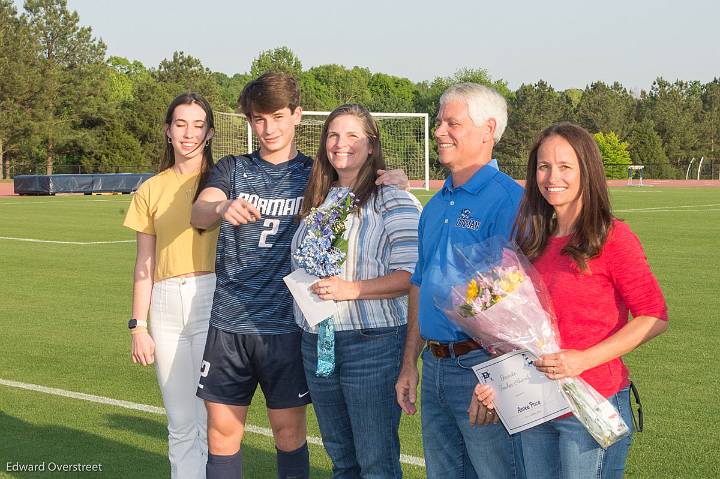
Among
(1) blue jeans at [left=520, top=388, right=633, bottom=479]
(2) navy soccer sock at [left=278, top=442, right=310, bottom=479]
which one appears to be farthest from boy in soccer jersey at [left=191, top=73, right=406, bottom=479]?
(1) blue jeans at [left=520, top=388, right=633, bottom=479]

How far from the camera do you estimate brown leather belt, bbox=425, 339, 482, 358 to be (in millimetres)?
3572

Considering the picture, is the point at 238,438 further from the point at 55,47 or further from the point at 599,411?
the point at 55,47

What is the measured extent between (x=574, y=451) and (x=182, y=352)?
209 centimetres

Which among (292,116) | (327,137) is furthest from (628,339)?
(292,116)

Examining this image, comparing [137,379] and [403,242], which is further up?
[403,242]

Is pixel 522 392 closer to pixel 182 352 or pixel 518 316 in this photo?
pixel 518 316

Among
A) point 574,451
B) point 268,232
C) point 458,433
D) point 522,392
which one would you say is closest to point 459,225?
point 522,392

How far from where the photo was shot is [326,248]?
3904 mm

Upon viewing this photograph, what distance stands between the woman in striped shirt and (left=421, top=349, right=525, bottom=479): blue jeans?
0.78 feet

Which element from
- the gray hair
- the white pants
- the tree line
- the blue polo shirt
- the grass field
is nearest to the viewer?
the blue polo shirt

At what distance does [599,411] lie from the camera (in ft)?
10.3

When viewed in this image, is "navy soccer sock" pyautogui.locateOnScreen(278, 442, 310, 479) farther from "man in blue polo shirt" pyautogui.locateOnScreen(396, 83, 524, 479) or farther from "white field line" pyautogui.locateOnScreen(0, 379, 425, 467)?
"white field line" pyautogui.locateOnScreen(0, 379, 425, 467)

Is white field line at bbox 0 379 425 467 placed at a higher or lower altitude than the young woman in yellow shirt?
lower

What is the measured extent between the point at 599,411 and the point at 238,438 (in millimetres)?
1905
